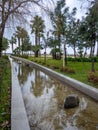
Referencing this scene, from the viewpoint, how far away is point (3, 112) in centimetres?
740

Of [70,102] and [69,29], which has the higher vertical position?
[69,29]

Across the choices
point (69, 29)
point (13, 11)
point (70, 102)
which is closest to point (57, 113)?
point (70, 102)

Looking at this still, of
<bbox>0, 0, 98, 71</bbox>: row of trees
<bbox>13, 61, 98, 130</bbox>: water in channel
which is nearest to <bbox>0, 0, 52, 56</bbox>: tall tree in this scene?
<bbox>0, 0, 98, 71</bbox>: row of trees

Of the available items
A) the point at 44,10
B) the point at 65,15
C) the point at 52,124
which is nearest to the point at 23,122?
the point at 52,124

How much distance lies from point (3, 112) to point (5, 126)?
130 cm

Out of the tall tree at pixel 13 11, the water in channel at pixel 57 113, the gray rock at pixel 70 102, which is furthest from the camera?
the tall tree at pixel 13 11

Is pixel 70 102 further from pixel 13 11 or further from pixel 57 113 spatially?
pixel 13 11

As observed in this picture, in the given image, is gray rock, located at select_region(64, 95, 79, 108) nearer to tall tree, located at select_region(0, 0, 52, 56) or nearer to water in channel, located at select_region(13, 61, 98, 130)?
water in channel, located at select_region(13, 61, 98, 130)

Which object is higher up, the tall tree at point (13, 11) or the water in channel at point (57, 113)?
the tall tree at point (13, 11)

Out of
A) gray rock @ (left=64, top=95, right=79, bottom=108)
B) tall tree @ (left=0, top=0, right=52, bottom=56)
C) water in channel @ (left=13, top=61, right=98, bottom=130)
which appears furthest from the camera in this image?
tall tree @ (left=0, top=0, right=52, bottom=56)

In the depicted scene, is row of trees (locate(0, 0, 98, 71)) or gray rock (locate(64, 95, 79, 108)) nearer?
gray rock (locate(64, 95, 79, 108))

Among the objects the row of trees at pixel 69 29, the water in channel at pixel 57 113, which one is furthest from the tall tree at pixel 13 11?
the water in channel at pixel 57 113

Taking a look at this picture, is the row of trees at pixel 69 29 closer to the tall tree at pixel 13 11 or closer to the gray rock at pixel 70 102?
the tall tree at pixel 13 11

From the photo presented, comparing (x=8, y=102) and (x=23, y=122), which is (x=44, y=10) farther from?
(x=23, y=122)
